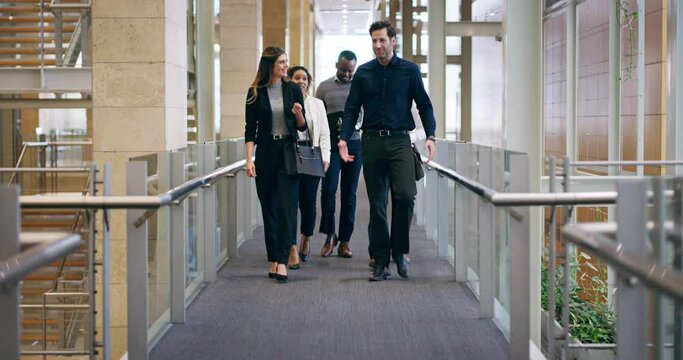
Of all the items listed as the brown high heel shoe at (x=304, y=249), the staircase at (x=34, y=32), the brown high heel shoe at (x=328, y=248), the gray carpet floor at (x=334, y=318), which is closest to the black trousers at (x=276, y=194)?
the gray carpet floor at (x=334, y=318)

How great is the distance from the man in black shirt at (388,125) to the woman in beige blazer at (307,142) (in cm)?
51

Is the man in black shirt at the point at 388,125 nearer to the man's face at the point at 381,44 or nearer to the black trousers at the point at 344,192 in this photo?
the man's face at the point at 381,44

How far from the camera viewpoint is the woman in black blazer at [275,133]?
796 centimetres

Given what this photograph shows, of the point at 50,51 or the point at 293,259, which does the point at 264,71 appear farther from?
the point at 50,51

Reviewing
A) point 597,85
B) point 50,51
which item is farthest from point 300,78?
point 597,85

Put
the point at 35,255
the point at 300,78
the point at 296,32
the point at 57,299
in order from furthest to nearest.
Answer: the point at 296,32 < the point at 57,299 < the point at 300,78 < the point at 35,255

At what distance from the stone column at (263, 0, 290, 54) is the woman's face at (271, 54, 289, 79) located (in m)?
16.4

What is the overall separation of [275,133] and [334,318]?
183 centimetres

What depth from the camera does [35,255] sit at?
293cm

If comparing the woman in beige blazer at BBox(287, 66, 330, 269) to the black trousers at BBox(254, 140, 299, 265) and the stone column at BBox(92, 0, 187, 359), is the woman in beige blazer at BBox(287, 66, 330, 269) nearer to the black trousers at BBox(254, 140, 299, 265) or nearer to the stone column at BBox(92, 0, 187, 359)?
the black trousers at BBox(254, 140, 299, 265)

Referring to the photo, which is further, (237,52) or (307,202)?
(237,52)

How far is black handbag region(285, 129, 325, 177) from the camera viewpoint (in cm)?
792

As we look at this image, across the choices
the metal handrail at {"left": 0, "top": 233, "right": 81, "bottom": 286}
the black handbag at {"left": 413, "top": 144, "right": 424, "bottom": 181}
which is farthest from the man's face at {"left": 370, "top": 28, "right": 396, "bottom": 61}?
the metal handrail at {"left": 0, "top": 233, "right": 81, "bottom": 286}

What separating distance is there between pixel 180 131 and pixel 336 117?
157 centimetres
